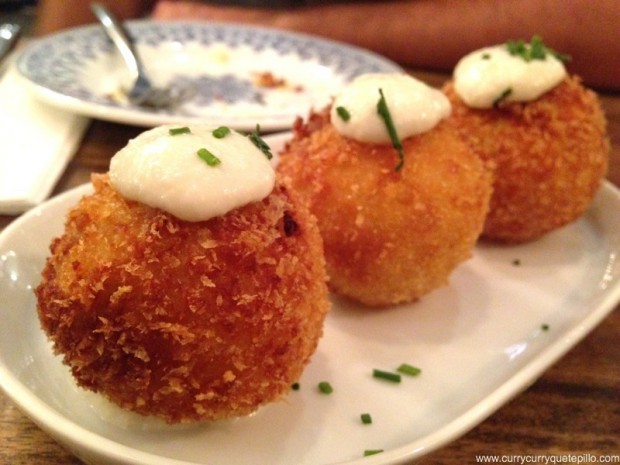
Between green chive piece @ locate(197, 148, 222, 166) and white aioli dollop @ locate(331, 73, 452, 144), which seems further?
white aioli dollop @ locate(331, 73, 452, 144)

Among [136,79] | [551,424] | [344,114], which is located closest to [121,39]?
[136,79]

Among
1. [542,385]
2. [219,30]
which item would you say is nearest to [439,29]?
[219,30]

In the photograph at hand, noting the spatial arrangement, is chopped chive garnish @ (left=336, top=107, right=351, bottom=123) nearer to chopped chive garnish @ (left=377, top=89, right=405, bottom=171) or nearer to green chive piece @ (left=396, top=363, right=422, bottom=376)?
chopped chive garnish @ (left=377, top=89, right=405, bottom=171)

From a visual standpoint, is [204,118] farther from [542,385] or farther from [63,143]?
[542,385]

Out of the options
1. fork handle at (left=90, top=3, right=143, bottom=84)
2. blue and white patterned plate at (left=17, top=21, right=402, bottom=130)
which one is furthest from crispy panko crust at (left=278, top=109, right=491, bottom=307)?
fork handle at (left=90, top=3, right=143, bottom=84)

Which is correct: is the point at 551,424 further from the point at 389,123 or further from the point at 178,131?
the point at 178,131

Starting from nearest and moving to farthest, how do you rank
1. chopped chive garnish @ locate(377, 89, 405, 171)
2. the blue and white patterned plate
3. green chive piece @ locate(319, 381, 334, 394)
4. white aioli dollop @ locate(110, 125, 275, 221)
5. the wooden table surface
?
white aioli dollop @ locate(110, 125, 275, 221)
the wooden table surface
green chive piece @ locate(319, 381, 334, 394)
chopped chive garnish @ locate(377, 89, 405, 171)
the blue and white patterned plate
